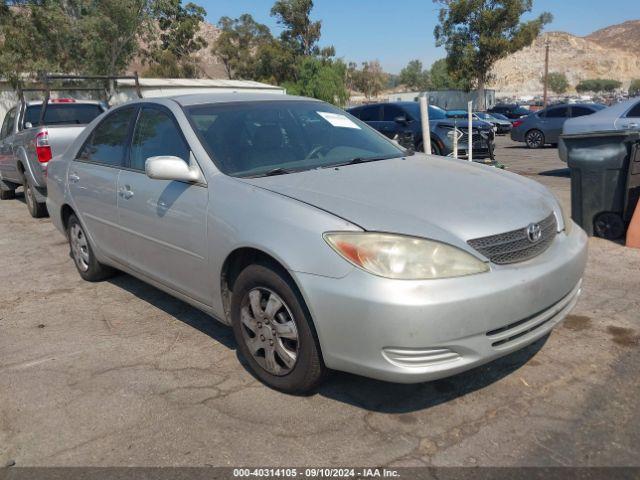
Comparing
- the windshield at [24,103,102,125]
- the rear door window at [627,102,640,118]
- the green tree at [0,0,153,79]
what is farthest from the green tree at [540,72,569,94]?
the windshield at [24,103,102,125]

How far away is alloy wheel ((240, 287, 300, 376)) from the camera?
301cm

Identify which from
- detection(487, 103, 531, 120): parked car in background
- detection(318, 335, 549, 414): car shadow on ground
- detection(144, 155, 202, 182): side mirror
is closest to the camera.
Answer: detection(318, 335, 549, 414): car shadow on ground

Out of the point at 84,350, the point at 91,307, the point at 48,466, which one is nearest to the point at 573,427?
the point at 48,466

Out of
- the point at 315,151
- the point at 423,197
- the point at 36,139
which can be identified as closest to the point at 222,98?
the point at 315,151

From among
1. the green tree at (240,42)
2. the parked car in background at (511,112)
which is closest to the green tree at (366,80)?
the green tree at (240,42)

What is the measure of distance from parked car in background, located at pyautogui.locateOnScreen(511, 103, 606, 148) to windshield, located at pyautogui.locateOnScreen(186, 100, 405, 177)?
49.7ft

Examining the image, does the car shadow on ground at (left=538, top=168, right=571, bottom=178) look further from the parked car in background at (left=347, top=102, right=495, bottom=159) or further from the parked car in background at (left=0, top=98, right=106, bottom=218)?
the parked car in background at (left=0, top=98, right=106, bottom=218)

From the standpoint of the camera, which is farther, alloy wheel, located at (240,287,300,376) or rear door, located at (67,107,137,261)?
rear door, located at (67,107,137,261)

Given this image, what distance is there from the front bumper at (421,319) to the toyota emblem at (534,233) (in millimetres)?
161

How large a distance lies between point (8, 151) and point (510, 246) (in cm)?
924

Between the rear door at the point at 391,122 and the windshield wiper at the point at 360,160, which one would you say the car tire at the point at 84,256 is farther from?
the rear door at the point at 391,122

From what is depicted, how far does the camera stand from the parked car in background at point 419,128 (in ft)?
34.8

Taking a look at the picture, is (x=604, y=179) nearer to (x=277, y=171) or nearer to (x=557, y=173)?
(x=277, y=171)

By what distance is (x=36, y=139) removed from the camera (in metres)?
8.08
